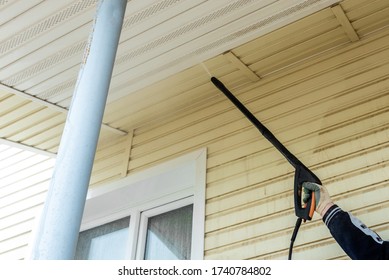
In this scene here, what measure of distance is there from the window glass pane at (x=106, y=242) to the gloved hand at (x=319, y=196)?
190 centimetres

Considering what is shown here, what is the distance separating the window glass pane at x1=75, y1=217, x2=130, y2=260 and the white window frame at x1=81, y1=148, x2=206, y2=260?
2.6 inches

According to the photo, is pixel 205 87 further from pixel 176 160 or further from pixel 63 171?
pixel 63 171

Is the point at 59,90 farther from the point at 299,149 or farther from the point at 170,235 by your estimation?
the point at 299,149

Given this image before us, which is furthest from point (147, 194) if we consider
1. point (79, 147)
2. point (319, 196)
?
point (79, 147)

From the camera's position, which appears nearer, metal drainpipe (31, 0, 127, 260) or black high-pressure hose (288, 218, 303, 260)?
metal drainpipe (31, 0, 127, 260)

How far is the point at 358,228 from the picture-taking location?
2381mm

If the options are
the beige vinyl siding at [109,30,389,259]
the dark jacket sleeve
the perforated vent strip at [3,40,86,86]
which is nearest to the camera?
the dark jacket sleeve

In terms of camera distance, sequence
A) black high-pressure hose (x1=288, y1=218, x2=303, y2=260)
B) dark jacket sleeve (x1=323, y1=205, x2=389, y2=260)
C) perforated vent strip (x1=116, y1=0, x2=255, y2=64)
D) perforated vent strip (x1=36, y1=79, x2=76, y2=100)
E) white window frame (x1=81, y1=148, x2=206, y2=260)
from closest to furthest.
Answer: dark jacket sleeve (x1=323, y1=205, x2=389, y2=260) < black high-pressure hose (x1=288, y1=218, x2=303, y2=260) < perforated vent strip (x1=116, y1=0, x2=255, y2=64) < perforated vent strip (x1=36, y1=79, x2=76, y2=100) < white window frame (x1=81, y1=148, x2=206, y2=260)

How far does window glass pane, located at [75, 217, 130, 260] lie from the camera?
4199 millimetres

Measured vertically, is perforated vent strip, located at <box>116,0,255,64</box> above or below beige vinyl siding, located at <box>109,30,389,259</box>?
above

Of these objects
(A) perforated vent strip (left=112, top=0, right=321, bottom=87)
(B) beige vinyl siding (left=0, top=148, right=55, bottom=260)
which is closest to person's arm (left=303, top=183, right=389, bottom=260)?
(A) perforated vent strip (left=112, top=0, right=321, bottom=87)

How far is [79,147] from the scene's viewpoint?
1.82 meters

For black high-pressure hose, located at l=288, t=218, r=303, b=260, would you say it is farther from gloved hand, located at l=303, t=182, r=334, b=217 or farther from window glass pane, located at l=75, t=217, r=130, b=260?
window glass pane, located at l=75, t=217, r=130, b=260
